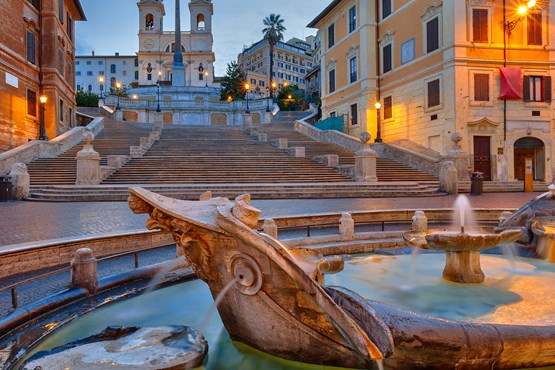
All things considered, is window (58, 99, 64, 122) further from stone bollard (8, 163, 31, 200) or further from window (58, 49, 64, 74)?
stone bollard (8, 163, 31, 200)

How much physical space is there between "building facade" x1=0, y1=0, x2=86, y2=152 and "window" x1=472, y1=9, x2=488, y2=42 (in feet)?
89.5

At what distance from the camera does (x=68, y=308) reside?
15.8 ft

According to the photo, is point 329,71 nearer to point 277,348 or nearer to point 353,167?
point 353,167

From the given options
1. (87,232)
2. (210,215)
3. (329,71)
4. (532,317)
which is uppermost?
(329,71)

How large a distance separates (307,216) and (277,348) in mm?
6486

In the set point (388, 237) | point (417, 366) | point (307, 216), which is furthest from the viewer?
point (307, 216)

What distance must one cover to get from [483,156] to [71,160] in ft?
80.5

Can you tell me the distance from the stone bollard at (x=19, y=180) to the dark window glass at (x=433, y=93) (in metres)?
23.5

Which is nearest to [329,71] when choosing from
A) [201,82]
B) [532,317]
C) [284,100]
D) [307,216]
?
[284,100]

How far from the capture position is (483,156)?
26500mm

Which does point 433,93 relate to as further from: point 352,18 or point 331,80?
point 331,80

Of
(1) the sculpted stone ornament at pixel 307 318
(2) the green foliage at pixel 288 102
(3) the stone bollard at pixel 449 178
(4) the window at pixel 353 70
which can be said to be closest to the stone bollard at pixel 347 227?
(1) the sculpted stone ornament at pixel 307 318

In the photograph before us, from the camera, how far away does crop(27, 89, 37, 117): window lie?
29.6 metres

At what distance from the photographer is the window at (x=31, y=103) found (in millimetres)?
29561
